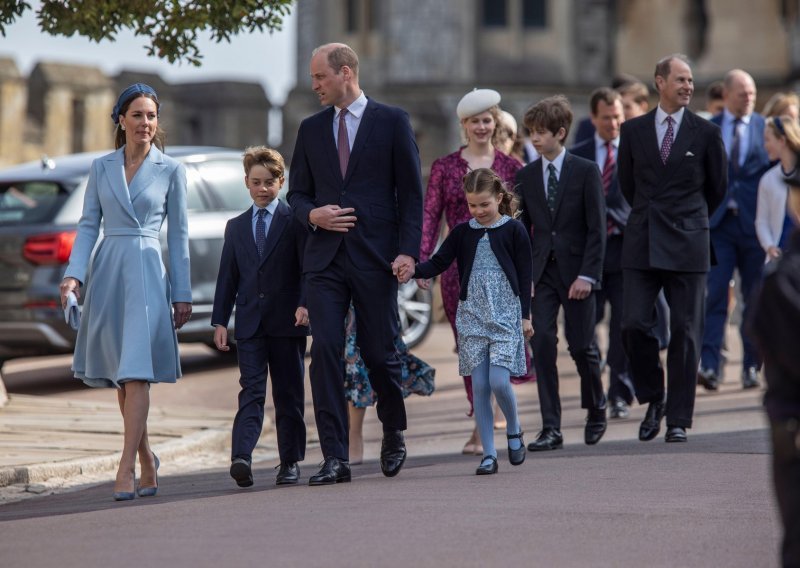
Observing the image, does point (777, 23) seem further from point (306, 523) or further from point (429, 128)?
point (306, 523)

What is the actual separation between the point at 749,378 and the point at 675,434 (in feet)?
11.1

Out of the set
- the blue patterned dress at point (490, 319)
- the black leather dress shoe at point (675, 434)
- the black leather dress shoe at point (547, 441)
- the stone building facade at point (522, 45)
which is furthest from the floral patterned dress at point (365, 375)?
the stone building facade at point (522, 45)

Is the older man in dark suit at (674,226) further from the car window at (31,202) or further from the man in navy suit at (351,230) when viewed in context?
the car window at (31,202)

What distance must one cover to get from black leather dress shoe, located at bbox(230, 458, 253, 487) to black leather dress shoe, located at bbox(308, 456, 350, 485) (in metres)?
0.29

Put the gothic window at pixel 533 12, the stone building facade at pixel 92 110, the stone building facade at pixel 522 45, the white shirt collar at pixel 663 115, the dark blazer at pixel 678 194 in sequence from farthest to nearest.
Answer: the gothic window at pixel 533 12 < the stone building facade at pixel 522 45 < the stone building facade at pixel 92 110 < the white shirt collar at pixel 663 115 < the dark blazer at pixel 678 194

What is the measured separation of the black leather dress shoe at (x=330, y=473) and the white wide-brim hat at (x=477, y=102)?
235cm

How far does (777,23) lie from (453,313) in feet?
84.0

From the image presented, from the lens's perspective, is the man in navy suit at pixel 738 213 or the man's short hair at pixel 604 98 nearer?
the man's short hair at pixel 604 98

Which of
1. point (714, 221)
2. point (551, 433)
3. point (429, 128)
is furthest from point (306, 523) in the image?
point (429, 128)

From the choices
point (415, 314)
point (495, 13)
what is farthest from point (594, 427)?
point (495, 13)

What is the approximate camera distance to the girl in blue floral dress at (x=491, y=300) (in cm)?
856

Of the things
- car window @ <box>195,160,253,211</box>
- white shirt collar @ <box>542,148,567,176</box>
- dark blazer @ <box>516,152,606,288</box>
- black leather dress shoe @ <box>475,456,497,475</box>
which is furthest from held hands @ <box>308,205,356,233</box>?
car window @ <box>195,160,253,211</box>

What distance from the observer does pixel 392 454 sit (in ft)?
27.7

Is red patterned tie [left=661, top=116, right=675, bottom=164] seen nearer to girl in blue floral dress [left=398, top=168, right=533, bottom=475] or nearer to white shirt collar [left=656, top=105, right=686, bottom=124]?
white shirt collar [left=656, top=105, right=686, bottom=124]
